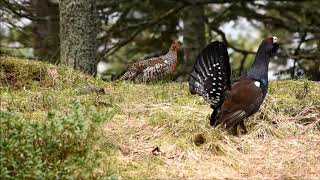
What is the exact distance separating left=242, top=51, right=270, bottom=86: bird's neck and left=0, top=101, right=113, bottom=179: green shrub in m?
2.39

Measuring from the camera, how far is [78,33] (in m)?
9.22

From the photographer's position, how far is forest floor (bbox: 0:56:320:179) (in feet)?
18.2

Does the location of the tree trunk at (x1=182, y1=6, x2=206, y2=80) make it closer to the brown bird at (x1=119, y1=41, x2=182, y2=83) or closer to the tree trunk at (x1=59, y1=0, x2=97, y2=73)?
the brown bird at (x1=119, y1=41, x2=182, y2=83)

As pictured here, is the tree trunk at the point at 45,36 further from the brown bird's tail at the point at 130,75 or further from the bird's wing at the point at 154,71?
the bird's wing at the point at 154,71

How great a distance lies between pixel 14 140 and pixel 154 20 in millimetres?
8028

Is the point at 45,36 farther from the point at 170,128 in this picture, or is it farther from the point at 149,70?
the point at 170,128

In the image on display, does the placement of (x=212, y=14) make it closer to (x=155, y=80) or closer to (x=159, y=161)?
(x=155, y=80)

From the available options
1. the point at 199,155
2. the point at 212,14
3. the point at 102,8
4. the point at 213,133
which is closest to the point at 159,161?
the point at 199,155

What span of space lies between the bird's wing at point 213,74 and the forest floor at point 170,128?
32cm

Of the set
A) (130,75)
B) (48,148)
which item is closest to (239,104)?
(48,148)

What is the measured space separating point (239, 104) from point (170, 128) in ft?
2.58

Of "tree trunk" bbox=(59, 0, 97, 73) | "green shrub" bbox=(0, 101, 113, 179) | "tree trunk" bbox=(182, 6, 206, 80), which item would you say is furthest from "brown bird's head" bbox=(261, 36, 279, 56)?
"tree trunk" bbox=(182, 6, 206, 80)

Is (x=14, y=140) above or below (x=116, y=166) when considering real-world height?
above

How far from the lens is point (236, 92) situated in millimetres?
6500
